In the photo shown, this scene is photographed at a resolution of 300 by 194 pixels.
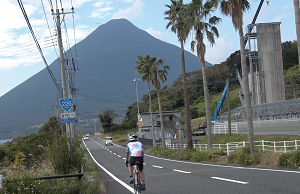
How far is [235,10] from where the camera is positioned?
2078cm

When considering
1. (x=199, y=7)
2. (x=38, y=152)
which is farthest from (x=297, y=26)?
(x=38, y=152)

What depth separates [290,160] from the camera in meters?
14.7

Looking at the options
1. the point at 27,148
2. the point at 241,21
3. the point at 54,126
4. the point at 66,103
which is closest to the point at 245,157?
the point at 241,21

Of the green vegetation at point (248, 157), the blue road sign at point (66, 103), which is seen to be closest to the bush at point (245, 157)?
the green vegetation at point (248, 157)

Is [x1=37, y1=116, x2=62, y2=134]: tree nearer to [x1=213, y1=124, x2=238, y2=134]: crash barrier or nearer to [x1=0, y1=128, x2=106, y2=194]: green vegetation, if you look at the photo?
[x1=213, y1=124, x2=238, y2=134]: crash barrier

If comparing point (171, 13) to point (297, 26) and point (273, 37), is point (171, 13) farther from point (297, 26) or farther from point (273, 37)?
point (297, 26)

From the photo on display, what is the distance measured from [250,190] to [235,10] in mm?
13778

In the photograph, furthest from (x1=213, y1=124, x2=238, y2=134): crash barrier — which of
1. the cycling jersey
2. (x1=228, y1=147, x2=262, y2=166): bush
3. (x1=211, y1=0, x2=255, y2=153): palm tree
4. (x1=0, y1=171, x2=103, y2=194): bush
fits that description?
(x1=0, y1=171, x2=103, y2=194): bush

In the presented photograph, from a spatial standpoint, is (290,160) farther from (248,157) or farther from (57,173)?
(57,173)

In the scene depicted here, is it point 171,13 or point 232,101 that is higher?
point 171,13

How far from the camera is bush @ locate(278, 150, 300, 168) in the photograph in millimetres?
14312

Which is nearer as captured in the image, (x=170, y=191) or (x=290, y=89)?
(x=170, y=191)

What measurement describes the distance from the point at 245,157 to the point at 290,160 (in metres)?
3.47

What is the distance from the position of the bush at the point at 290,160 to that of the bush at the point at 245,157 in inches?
69.1
